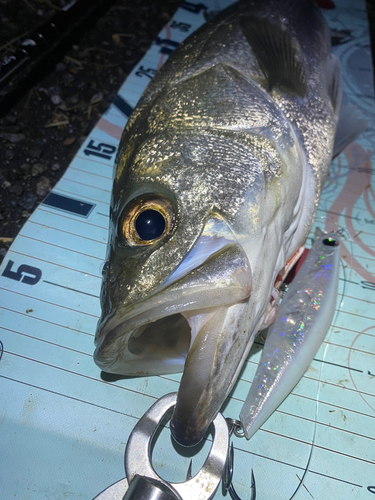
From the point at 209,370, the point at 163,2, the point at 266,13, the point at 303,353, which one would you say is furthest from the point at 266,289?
the point at 163,2

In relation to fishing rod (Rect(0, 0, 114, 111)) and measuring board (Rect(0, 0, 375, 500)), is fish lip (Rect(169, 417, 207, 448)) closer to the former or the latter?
measuring board (Rect(0, 0, 375, 500))

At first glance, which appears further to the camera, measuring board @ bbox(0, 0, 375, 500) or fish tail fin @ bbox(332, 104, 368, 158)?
fish tail fin @ bbox(332, 104, 368, 158)

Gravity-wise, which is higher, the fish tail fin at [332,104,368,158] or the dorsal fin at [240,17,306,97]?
the dorsal fin at [240,17,306,97]

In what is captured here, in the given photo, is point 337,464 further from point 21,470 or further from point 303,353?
point 21,470

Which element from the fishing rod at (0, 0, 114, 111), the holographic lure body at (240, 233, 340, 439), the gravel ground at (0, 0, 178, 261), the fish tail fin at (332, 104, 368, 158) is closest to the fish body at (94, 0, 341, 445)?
the holographic lure body at (240, 233, 340, 439)

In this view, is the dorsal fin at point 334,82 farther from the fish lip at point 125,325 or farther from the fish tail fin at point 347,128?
the fish lip at point 125,325

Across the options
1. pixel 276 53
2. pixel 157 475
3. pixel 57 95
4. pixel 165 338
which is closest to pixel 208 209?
→ pixel 165 338
